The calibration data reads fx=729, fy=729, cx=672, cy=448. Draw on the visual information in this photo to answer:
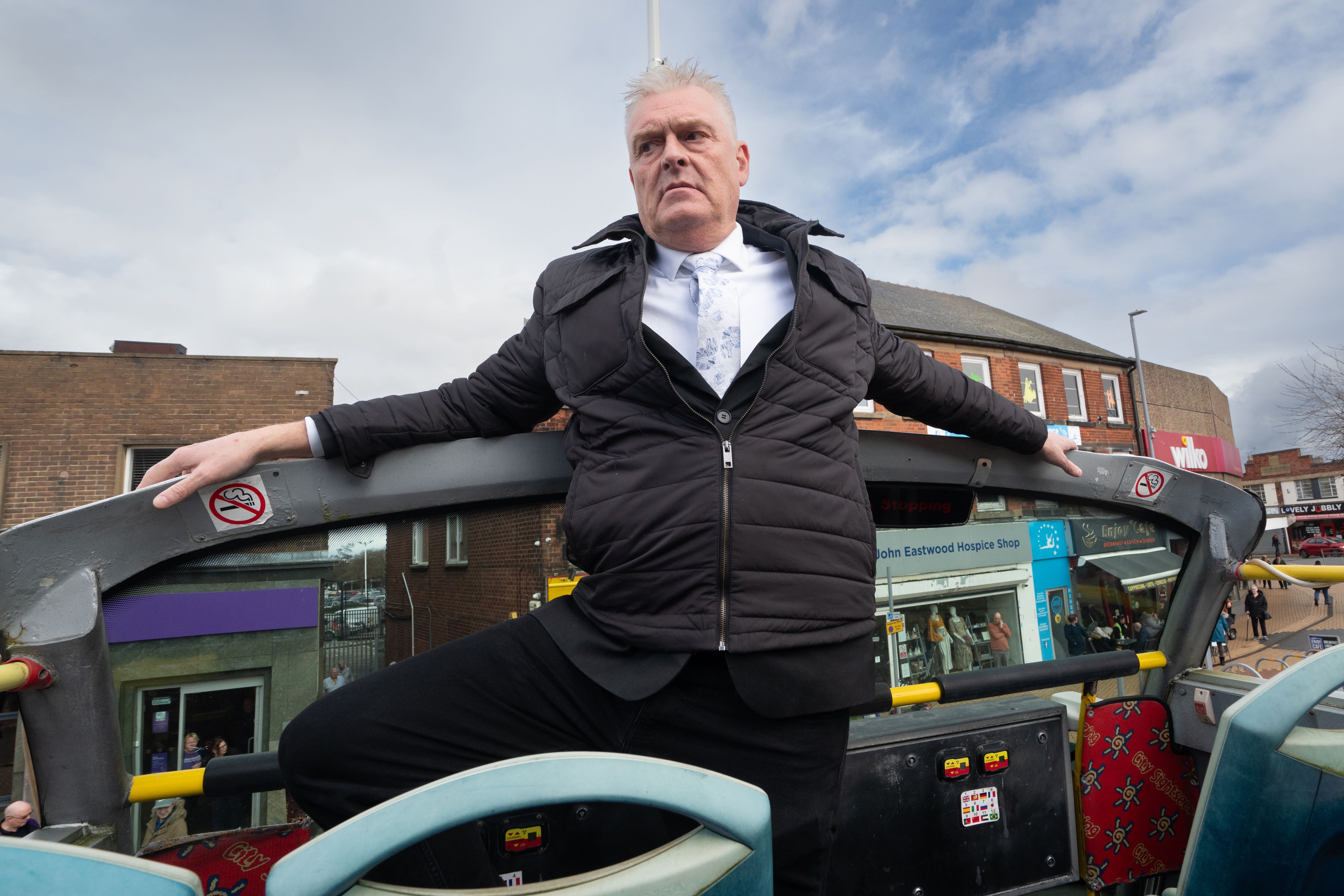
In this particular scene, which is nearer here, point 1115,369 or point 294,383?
point 294,383

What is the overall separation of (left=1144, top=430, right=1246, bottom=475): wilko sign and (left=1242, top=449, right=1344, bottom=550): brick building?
20.6 metres

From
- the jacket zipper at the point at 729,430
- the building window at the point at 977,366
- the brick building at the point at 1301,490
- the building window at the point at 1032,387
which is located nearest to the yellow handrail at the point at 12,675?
the jacket zipper at the point at 729,430

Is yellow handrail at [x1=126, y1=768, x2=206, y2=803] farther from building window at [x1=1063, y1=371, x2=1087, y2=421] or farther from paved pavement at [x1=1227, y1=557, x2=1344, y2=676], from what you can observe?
building window at [x1=1063, y1=371, x2=1087, y2=421]

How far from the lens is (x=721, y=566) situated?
1.29 metres

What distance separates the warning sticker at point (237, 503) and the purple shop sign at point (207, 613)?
0.23 metres

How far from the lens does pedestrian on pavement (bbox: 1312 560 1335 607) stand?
19594 mm

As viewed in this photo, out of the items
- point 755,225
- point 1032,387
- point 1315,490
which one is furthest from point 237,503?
point 1315,490

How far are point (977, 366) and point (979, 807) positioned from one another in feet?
70.7

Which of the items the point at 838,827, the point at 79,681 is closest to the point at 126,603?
the point at 79,681

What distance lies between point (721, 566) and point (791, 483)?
211 mm

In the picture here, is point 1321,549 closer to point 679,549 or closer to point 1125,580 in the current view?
point 1125,580

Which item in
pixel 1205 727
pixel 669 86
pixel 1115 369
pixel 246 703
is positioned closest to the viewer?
pixel 669 86

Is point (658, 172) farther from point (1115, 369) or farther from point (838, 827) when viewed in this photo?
point (1115, 369)

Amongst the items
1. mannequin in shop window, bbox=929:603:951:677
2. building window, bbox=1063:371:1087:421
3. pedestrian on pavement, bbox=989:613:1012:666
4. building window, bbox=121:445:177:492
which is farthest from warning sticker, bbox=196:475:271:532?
building window, bbox=1063:371:1087:421
